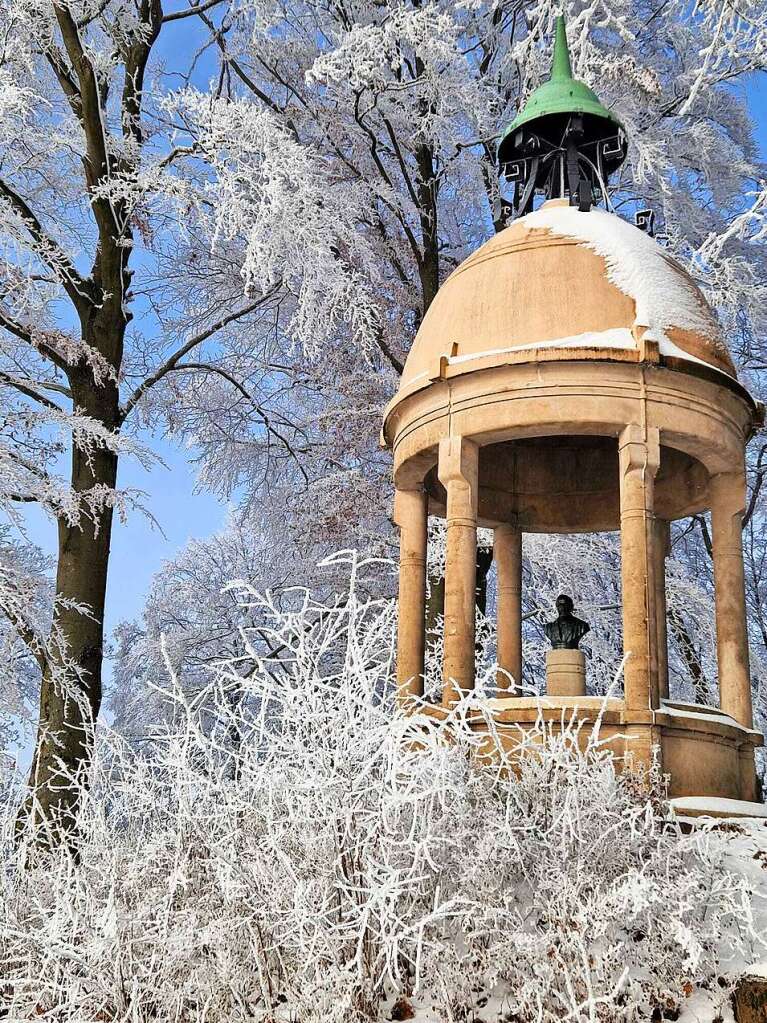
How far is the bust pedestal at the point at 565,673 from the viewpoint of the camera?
979 centimetres

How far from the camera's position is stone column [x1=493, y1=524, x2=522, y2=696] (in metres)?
11.5

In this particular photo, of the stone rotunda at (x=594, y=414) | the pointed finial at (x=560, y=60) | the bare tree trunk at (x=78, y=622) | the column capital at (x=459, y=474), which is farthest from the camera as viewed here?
the pointed finial at (x=560, y=60)

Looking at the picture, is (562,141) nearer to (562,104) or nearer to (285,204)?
(562,104)

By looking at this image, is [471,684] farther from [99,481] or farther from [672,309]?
[99,481]

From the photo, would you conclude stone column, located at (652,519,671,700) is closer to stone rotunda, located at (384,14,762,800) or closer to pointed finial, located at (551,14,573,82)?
stone rotunda, located at (384,14,762,800)

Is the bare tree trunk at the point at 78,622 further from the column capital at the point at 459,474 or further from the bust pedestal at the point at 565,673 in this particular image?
the bust pedestal at the point at 565,673

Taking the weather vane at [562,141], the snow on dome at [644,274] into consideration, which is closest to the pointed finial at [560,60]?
the weather vane at [562,141]

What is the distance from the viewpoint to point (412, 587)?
9.77 m

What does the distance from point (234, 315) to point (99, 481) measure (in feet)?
13.8

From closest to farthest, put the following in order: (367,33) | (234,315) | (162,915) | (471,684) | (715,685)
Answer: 1. (162,915)
2. (471,684)
3. (367,33)
4. (234,315)
5. (715,685)

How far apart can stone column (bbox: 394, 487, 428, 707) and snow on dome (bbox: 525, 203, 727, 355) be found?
2655 mm

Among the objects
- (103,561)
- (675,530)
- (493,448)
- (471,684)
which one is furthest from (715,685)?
(103,561)

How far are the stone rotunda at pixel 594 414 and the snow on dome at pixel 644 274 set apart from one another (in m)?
0.02

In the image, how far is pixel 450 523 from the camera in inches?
345
